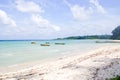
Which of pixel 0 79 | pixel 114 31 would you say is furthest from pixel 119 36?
pixel 0 79

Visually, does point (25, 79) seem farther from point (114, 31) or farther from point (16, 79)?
point (114, 31)

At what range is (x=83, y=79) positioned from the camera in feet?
34.3

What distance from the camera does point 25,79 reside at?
39.3ft

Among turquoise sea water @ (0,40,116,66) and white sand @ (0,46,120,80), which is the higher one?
white sand @ (0,46,120,80)

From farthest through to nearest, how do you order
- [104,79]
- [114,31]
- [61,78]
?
[114,31]
[61,78]
[104,79]

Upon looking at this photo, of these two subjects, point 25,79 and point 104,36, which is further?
point 104,36

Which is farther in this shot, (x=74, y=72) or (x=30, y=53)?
(x=30, y=53)

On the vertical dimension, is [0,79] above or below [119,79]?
below

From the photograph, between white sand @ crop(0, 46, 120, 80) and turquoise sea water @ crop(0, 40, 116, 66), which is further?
turquoise sea water @ crop(0, 40, 116, 66)

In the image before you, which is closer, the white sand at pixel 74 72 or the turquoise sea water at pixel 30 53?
the white sand at pixel 74 72

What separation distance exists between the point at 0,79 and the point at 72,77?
472 cm

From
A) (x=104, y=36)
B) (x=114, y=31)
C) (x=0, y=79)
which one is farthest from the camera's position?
(x=104, y=36)

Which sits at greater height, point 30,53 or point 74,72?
point 74,72

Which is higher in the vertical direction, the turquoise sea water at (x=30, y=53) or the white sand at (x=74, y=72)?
the white sand at (x=74, y=72)
